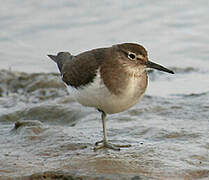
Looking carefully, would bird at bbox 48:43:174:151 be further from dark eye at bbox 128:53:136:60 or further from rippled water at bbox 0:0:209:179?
A: rippled water at bbox 0:0:209:179

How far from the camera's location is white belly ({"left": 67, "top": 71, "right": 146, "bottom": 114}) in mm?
5332

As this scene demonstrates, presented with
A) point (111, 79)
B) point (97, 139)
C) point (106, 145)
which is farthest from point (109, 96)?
point (97, 139)

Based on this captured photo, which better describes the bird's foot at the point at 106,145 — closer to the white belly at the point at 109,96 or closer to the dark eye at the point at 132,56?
the white belly at the point at 109,96

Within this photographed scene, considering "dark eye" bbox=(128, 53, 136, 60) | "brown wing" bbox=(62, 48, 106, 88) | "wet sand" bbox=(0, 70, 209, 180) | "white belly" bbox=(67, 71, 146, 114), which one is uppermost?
"dark eye" bbox=(128, 53, 136, 60)

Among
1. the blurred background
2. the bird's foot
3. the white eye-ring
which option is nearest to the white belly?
the white eye-ring

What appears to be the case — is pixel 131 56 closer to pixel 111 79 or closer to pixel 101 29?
pixel 111 79

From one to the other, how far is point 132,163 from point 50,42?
7.00m

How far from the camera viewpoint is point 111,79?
5359 mm

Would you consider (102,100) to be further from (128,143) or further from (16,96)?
(16,96)

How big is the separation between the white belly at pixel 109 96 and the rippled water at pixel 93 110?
551mm

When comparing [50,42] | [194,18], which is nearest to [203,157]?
[50,42]

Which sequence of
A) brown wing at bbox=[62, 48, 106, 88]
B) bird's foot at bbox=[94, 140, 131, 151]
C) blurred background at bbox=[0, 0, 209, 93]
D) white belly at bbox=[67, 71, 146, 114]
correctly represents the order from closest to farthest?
1. white belly at bbox=[67, 71, 146, 114]
2. brown wing at bbox=[62, 48, 106, 88]
3. bird's foot at bbox=[94, 140, 131, 151]
4. blurred background at bbox=[0, 0, 209, 93]

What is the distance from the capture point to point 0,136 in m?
6.34

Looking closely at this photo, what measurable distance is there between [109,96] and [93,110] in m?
2.30
